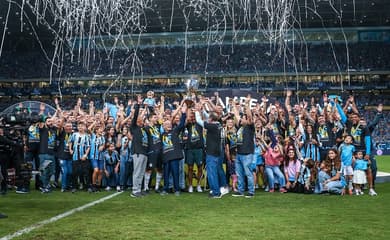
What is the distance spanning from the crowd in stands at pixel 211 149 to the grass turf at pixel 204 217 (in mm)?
613

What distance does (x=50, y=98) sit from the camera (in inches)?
1943

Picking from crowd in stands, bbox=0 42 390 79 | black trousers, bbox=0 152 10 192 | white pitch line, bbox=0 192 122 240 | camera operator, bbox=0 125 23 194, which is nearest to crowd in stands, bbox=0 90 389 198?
black trousers, bbox=0 152 10 192

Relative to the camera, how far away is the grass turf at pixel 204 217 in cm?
676

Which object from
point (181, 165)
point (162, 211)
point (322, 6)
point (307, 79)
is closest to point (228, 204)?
point (162, 211)

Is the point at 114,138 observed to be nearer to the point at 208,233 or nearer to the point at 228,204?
the point at 228,204

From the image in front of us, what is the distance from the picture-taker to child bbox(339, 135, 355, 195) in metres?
11.2

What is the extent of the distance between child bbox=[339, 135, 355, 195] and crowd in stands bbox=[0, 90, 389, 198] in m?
0.02

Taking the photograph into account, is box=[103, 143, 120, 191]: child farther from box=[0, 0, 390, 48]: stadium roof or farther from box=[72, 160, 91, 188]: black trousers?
box=[0, 0, 390, 48]: stadium roof

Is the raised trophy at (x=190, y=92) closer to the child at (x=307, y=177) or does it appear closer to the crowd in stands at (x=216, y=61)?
the child at (x=307, y=177)

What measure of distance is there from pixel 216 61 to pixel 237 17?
612 inches

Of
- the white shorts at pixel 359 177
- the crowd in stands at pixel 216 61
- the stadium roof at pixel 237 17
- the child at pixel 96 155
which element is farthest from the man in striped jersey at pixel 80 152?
the crowd in stands at pixel 216 61

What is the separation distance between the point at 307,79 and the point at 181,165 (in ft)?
123

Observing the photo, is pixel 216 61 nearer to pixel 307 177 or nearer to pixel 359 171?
pixel 307 177

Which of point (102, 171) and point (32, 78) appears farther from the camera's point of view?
point (32, 78)
